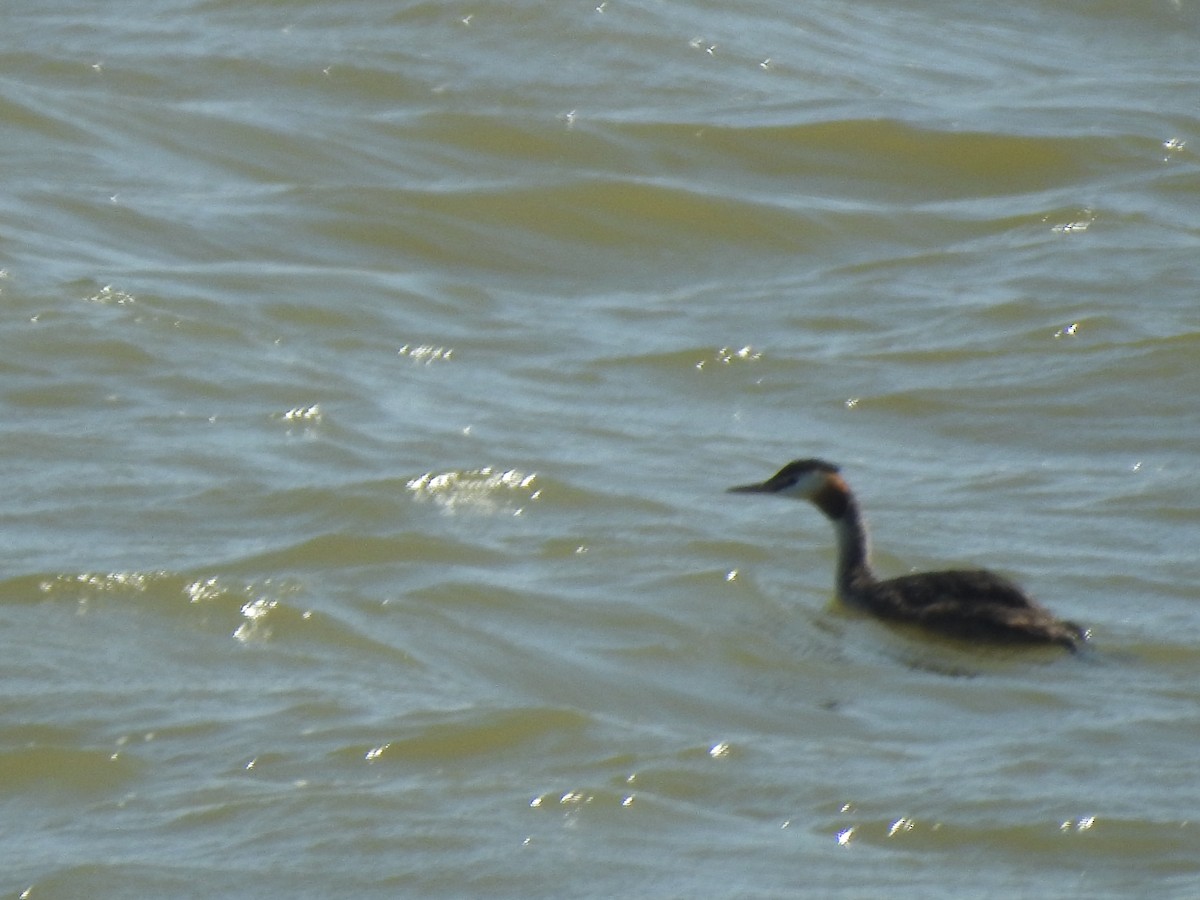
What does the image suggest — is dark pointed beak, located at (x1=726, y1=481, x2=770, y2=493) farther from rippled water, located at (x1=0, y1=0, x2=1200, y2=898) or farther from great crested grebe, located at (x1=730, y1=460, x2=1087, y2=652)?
rippled water, located at (x1=0, y1=0, x2=1200, y2=898)

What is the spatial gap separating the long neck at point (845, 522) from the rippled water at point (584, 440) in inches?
8.1

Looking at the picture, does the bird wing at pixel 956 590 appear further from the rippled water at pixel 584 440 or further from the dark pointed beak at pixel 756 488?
the dark pointed beak at pixel 756 488

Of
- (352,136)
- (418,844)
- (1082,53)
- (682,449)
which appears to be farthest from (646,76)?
(418,844)

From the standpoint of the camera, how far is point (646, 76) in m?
16.7

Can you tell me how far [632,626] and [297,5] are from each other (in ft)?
31.5

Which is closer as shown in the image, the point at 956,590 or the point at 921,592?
the point at 956,590

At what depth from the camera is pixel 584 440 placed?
10.6 metres

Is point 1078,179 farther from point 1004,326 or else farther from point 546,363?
point 546,363

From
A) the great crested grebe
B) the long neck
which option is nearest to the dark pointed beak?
the great crested grebe

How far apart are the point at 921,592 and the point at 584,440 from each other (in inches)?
82.7

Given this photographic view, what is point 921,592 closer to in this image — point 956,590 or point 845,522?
point 956,590

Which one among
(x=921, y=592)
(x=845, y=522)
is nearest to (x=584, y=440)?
(x=845, y=522)

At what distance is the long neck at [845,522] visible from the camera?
30.5 ft

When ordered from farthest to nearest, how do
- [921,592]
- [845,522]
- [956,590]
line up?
[845,522], [921,592], [956,590]
